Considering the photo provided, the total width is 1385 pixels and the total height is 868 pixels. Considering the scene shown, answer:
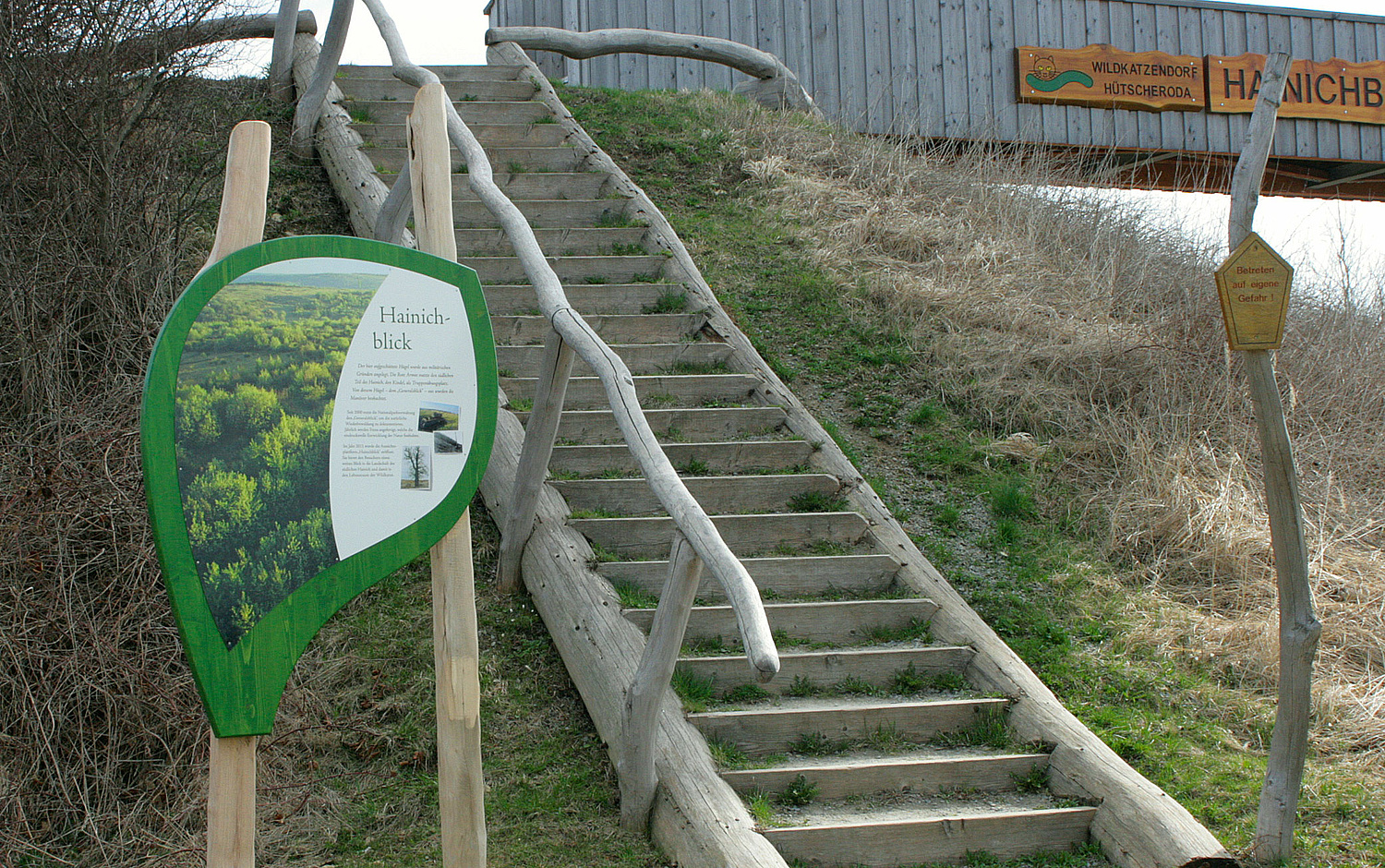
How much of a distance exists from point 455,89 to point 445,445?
7.23 meters

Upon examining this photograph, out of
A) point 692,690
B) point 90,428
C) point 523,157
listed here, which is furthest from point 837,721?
point 523,157

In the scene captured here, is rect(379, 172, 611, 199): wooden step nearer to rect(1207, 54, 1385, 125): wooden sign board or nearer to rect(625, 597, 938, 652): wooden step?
rect(625, 597, 938, 652): wooden step

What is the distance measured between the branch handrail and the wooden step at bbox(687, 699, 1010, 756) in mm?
368

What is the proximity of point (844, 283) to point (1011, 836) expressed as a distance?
15.3 ft

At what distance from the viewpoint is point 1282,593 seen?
350 cm

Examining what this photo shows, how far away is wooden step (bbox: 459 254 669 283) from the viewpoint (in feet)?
21.3

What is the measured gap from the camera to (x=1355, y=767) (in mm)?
3998

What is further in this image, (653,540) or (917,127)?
(917,127)

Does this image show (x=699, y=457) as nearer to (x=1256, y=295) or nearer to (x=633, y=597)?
(x=633, y=597)

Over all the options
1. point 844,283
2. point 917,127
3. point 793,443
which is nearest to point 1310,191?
point 917,127

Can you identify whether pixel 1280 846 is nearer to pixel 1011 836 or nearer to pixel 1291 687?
pixel 1291 687

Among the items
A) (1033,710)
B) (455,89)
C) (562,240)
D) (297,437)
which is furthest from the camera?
(455,89)

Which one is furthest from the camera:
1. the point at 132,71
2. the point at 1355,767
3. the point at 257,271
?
the point at 132,71

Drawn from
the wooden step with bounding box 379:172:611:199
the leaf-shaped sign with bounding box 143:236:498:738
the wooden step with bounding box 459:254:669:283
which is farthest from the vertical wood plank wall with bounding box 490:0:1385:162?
the leaf-shaped sign with bounding box 143:236:498:738
